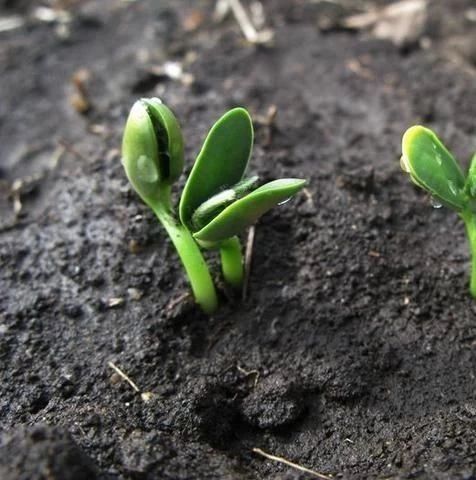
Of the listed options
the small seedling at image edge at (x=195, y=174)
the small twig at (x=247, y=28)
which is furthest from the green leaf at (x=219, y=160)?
the small twig at (x=247, y=28)

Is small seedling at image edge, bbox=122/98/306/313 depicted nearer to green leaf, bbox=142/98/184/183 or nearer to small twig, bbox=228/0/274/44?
green leaf, bbox=142/98/184/183

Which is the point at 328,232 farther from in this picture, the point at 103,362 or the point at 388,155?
the point at 103,362

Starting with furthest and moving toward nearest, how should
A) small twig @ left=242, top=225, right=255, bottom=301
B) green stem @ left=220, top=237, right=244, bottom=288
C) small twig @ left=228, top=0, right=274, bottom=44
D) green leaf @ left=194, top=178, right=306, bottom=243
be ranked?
small twig @ left=228, top=0, right=274, bottom=44 → small twig @ left=242, top=225, right=255, bottom=301 → green stem @ left=220, top=237, right=244, bottom=288 → green leaf @ left=194, top=178, right=306, bottom=243

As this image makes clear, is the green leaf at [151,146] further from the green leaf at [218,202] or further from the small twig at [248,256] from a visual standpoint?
the small twig at [248,256]

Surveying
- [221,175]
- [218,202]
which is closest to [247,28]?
[221,175]

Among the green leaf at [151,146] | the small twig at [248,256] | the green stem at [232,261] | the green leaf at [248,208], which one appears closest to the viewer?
the green leaf at [248,208]

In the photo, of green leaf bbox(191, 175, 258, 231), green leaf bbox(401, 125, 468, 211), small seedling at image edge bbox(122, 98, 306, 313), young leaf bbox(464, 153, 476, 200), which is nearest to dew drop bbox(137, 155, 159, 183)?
small seedling at image edge bbox(122, 98, 306, 313)

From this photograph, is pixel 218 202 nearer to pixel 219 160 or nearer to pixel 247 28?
pixel 219 160
